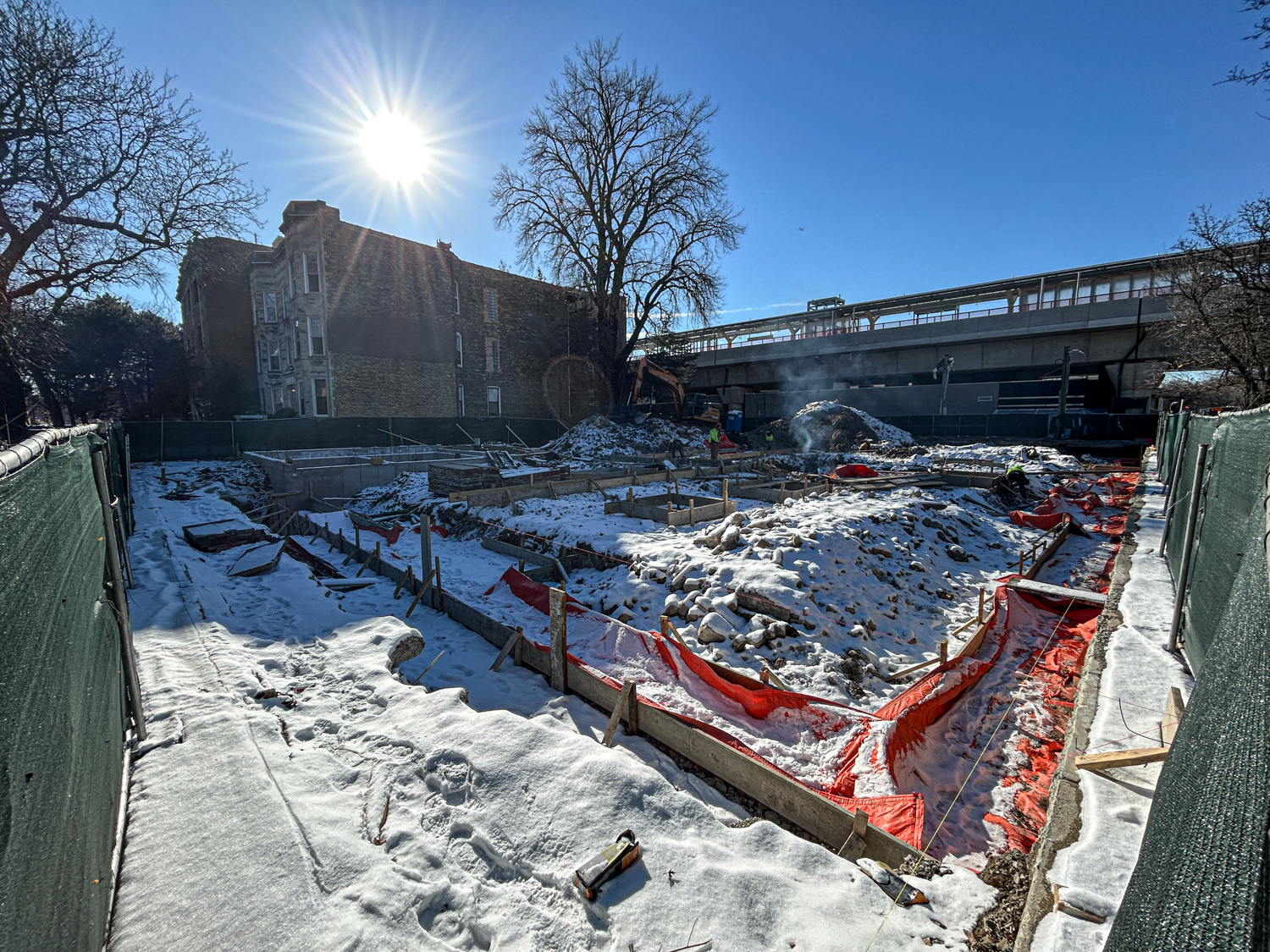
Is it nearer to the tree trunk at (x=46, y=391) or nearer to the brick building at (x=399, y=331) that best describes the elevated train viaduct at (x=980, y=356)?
the brick building at (x=399, y=331)

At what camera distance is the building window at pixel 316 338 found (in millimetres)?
27344

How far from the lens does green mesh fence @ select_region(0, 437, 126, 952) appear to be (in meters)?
1.41

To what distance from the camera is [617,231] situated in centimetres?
3022

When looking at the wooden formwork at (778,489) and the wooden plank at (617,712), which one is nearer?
the wooden plank at (617,712)

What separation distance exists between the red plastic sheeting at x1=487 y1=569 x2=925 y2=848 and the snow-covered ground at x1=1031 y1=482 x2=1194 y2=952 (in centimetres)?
120

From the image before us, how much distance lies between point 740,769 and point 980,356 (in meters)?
34.8

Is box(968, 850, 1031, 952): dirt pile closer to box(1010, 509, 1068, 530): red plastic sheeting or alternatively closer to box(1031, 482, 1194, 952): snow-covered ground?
box(1031, 482, 1194, 952): snow-covered ground

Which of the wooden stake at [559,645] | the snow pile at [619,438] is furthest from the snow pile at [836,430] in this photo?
the wooden stake at [559,645]

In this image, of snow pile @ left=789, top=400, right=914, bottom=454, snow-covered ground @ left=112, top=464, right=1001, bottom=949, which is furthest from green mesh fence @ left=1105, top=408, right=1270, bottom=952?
snow pile @ left=789, top=400, right=914, bottom=454

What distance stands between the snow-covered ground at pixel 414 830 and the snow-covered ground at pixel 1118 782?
0.60m

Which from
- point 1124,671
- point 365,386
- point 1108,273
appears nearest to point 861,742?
point 1124,671

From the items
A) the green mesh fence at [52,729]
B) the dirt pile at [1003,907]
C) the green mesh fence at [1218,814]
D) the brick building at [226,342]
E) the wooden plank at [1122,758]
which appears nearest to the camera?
the green mesh fence at [1218,814]

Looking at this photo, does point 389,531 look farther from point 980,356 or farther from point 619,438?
point 980,356

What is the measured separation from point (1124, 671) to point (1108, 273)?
37.4m
